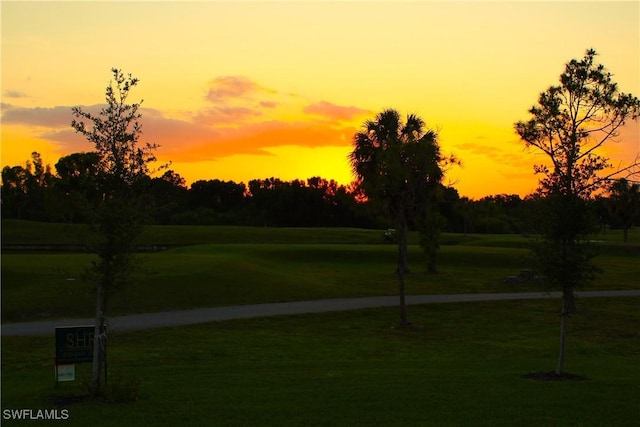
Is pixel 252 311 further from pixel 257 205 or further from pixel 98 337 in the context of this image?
pixel 257 205

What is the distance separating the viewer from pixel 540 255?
13367 mm

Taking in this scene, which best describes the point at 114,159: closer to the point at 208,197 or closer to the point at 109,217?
the point at 109,217

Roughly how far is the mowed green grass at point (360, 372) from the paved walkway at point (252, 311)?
3.84ft

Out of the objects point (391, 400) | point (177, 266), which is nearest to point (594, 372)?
point (391, 400)

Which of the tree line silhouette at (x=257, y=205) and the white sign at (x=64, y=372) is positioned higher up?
the tree line silhouette at (x=257, y=205)

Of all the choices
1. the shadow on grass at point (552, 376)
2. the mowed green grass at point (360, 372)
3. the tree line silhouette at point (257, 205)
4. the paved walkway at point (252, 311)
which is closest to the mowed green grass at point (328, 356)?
the mowed green grass at point (360, 372)

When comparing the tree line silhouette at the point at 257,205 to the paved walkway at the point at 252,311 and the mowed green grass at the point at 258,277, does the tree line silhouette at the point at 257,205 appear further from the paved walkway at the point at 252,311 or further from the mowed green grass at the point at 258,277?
the paved walkway at the point at 252,311

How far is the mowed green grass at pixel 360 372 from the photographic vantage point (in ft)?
31.0

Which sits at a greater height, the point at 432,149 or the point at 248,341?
the point at 432,149

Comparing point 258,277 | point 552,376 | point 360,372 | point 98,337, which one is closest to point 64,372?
point 98,337

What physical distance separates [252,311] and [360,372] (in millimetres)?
11982

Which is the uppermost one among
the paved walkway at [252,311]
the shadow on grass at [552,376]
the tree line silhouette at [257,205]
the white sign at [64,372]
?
the tree line silhouette at [257,205]

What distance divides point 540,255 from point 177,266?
2427cm

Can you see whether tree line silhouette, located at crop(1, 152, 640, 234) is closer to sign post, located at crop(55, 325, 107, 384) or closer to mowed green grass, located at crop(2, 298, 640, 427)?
mowed green grass, located at crop(2, 298, 640, 427)
